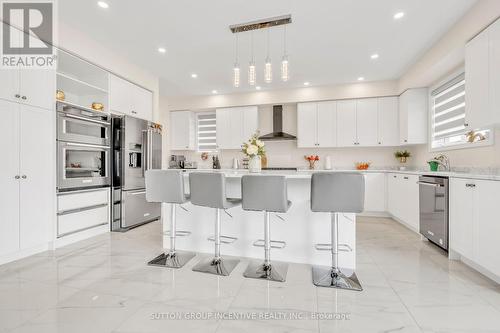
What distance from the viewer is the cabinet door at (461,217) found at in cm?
238

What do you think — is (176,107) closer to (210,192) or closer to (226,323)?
(210,192)

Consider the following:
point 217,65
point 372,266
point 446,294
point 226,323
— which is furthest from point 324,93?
point 226,323

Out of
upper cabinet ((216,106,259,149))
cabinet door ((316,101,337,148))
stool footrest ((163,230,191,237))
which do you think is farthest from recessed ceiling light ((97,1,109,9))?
cabinet door ((316,101,337,148))

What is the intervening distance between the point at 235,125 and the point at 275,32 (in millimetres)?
2889

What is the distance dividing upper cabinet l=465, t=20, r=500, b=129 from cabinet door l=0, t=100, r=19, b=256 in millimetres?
4971

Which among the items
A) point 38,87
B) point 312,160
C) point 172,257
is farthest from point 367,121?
point 38,87

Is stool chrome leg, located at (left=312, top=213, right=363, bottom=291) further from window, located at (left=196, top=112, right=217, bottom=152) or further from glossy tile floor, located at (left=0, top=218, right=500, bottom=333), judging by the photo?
window, located at (left=196, top=112, right=217, bottom=152)

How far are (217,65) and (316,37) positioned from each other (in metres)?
1.80

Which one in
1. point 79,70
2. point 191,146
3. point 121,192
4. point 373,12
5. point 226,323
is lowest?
point 226,323

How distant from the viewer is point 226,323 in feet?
5.36

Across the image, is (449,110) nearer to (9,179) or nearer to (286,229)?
(286,229)

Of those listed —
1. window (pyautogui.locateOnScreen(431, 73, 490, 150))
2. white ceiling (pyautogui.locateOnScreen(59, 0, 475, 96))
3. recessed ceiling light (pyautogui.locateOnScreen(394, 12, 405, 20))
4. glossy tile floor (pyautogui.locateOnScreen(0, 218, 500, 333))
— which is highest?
white ceiling (pyautogui.locateOnScreen(59, 0, 475, 96))

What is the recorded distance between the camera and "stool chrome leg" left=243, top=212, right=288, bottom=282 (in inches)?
88.9

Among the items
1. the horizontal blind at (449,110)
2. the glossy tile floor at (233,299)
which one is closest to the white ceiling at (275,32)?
the horizontal blind at (449,110)
